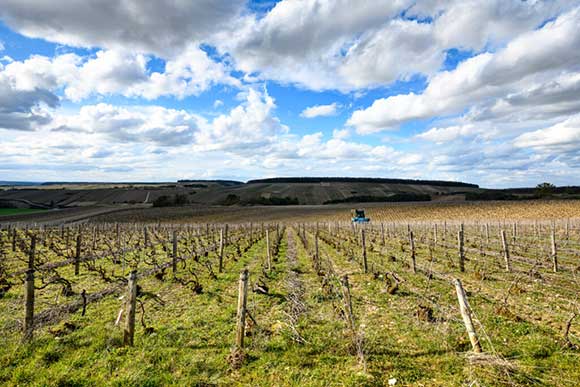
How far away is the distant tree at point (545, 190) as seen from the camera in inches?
2680

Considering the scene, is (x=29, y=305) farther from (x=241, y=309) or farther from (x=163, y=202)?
(x=163, y=202)

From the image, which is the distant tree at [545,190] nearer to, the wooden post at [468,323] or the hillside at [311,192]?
the hillside at [311,192]

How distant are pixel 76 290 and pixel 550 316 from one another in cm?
1388

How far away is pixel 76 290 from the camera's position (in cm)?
1084

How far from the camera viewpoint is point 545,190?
6888 cm

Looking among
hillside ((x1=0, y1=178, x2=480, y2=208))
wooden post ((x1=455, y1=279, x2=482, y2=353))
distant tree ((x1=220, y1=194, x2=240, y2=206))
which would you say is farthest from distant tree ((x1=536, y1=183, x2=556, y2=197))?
wooden post ((x1=455, y1=279, x2=482, y2=353))

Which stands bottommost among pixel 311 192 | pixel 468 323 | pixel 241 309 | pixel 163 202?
pixel 241 309

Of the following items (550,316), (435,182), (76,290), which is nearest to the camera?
(550,316)

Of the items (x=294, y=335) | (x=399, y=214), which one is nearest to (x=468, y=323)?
(x=294, y=335)

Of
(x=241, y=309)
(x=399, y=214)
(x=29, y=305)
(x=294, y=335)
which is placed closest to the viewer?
(x=241, y=309)

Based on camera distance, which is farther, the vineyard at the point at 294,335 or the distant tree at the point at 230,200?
the distant tree at the point at 230,200

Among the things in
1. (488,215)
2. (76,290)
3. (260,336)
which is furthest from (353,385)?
(488,215)

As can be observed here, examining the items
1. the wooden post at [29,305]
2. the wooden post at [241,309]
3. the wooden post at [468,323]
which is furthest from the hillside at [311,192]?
the wooden post at [468,323]

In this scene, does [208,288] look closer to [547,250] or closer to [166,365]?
[166,365]
